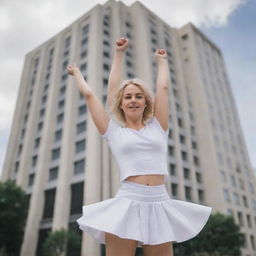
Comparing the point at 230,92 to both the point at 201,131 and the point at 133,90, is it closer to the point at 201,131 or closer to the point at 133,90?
the point at 201,131

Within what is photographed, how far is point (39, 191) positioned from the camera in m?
34.5

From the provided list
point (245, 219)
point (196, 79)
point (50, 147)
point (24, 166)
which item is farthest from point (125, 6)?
point (245, 219)

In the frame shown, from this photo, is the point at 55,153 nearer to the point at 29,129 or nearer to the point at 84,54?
the point at 29,129

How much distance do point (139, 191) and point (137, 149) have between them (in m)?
0.36

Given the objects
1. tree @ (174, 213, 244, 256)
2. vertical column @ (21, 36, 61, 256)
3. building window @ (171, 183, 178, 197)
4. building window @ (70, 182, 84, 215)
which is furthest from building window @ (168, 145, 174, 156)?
vertical column @ (21, 36, 61, 256)

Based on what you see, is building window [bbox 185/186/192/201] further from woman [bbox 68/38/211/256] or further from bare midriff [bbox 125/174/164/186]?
bare midriff [bbox 125/174/164/186]

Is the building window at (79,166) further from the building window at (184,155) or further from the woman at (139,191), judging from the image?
the woman at (139,191)

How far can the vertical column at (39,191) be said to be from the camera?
32375 millimetres

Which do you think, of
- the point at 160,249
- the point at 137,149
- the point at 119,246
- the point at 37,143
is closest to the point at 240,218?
the point at 37,143

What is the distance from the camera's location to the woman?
211cm

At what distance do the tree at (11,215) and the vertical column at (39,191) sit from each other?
3316 millimetres

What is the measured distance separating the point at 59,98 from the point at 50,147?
27.0 ft

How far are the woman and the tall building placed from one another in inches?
1096

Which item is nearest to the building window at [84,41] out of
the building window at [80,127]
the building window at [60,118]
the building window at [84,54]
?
the building window at [84,54]
